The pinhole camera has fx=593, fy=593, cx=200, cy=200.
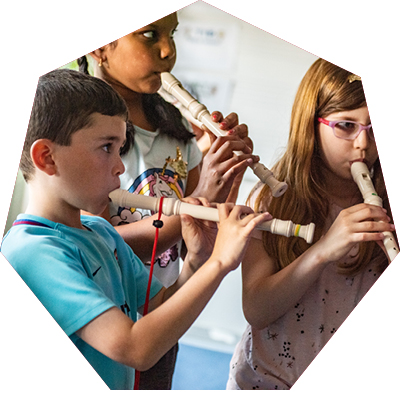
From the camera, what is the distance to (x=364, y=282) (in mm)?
1328

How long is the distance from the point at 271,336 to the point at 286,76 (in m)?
0.61

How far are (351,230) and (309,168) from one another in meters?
0.18

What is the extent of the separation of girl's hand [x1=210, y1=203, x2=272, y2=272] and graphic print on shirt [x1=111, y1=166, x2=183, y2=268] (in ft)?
0.36

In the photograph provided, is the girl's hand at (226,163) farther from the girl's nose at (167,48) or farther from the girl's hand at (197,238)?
the girl's nose at (167,48)

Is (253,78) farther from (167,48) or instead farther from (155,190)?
(155,190)

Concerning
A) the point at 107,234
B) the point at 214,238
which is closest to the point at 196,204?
the point at 214,238

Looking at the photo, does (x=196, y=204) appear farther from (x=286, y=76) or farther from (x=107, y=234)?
(x=286, y=76)

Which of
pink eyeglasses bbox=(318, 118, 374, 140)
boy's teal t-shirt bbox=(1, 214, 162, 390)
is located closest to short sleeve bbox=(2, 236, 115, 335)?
boy's teal t-shirt bbox=(1, 214, 162, 390)

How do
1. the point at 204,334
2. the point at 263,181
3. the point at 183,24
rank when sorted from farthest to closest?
1. the point at 183,24
2. the point at 263,181
3. the point at 204,334

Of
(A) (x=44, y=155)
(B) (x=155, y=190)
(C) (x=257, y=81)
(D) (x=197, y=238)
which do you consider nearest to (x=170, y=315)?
(D) (x=197, y=238)

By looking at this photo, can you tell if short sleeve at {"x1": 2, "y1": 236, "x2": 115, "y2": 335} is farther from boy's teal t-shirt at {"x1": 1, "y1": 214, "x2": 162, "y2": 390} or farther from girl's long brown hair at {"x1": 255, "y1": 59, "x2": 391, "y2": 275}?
girl's long brown hair at {"x1": 255, "y1": 59, "x2": 391, "y2": 275}

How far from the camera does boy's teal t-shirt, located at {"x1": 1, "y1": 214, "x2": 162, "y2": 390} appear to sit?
3.69 feet

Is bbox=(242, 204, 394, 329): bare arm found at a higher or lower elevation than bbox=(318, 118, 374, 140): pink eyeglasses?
lower

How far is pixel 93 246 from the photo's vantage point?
1219 millimetres
